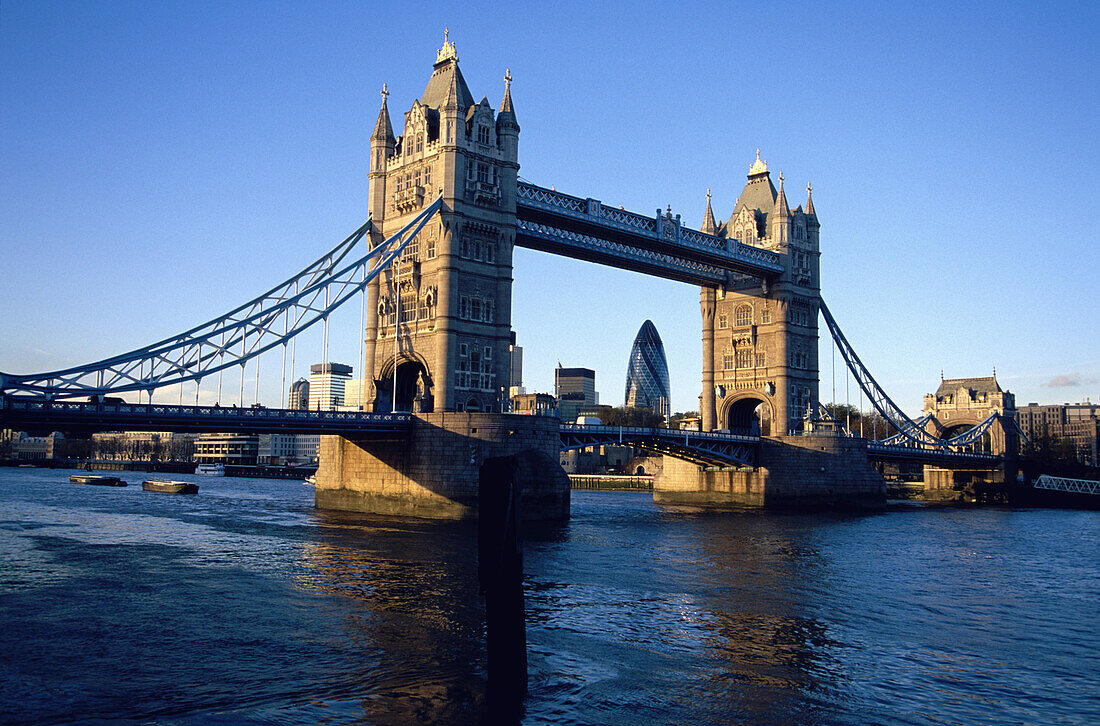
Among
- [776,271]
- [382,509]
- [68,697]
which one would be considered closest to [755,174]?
[776,271]

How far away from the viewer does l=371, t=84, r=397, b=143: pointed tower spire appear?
6109 centimetres

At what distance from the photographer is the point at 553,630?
22.0 meters

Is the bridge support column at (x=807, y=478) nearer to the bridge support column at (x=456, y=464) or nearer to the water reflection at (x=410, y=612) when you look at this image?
the bridge support column at (x=456, y=464)

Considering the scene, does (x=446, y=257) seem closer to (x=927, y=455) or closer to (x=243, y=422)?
(x=243, y=422)

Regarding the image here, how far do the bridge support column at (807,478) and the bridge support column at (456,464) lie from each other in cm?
2704

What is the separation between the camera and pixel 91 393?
4056cm

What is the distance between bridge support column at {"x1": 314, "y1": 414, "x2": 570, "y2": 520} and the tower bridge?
11 centimetres

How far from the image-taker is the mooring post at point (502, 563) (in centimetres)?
1488

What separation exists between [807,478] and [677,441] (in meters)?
13.6

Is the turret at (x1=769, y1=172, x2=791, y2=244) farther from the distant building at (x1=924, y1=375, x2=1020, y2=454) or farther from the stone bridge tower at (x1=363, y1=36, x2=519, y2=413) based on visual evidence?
the distant building at (x1=924, y1=375, x2=1020, y2=454)

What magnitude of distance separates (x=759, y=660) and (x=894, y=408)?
7794 centimetres

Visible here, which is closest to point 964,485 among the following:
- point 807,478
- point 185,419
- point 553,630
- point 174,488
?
point 807,478

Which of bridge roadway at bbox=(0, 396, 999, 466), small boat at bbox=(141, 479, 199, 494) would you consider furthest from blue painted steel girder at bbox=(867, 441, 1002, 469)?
small boat at bbox=(141, 479, 199, 494)

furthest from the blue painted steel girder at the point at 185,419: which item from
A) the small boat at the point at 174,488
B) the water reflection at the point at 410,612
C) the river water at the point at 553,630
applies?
the small boat at the point at 174,488
